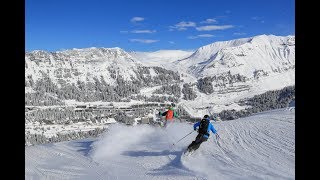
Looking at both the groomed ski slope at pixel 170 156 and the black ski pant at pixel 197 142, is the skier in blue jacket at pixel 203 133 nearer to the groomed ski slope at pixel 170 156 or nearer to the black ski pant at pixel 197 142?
the black ski pant at pixel 197 142

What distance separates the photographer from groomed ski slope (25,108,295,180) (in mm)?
14391

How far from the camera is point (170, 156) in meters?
17.2

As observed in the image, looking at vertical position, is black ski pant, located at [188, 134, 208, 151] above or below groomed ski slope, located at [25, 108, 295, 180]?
above

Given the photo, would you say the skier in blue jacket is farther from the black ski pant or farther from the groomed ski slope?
the groomed ski slope

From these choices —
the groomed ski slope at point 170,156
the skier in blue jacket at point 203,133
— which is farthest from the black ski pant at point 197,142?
the groomed ski slope at point 170,156

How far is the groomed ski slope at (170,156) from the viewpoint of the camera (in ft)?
47.2

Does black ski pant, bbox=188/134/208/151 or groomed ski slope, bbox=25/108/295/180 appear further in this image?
black ski pant, bbox=188/134/208/151

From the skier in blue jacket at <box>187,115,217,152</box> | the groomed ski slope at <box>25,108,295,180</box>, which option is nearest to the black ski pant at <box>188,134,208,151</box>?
the skier in blue jacket at <box>187,115,217,152</box>

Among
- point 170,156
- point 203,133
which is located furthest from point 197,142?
point 170,156

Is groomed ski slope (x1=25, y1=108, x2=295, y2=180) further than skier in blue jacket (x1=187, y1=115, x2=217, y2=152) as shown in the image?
No

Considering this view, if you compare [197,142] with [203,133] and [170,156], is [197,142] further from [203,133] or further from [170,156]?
[170,156]
